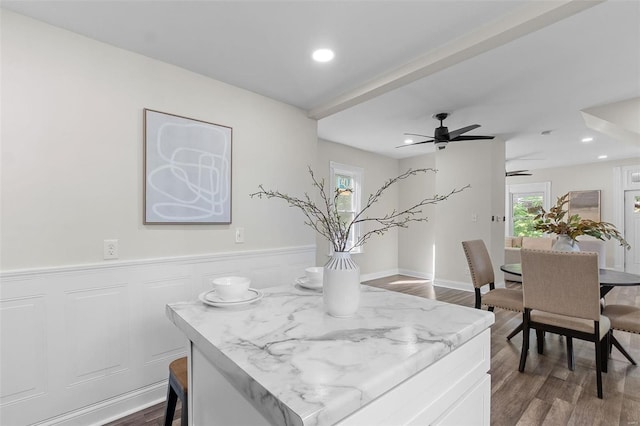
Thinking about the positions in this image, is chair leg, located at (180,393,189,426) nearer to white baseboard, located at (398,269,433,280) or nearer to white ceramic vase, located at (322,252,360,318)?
white ceramic vase, located at (322,252,360,318)

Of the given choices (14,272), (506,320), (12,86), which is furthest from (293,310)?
(506,320)

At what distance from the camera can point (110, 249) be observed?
6.81ft

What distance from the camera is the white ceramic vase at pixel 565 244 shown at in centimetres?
288

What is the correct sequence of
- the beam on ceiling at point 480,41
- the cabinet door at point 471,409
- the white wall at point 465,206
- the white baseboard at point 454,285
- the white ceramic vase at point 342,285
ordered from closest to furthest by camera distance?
the cabinet door at point 471,409, the white ceramic vase at point 342,285, the beam on ceiling at point 480,41, the white wall at point 465,206, the white baseboard at point 454,285

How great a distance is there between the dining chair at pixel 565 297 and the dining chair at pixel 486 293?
30 cm

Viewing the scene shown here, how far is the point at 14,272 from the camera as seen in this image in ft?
5.74

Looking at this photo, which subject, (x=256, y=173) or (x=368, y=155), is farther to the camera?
(x=368, y=155)

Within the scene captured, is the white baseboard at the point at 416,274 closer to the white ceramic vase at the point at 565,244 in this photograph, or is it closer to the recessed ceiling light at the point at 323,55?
the white ceramic vase at the point at 565,244

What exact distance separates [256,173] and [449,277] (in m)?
4.04

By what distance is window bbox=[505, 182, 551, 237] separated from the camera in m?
7.67

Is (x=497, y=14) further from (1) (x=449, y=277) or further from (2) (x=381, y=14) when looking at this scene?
(1) (x=449, y=277)

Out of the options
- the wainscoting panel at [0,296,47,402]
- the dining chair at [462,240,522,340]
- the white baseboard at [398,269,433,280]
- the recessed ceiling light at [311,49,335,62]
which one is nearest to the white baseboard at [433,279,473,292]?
the white baseboard at [398,269,433,280]

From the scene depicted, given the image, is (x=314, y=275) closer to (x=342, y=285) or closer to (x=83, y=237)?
(x=342, y=285)

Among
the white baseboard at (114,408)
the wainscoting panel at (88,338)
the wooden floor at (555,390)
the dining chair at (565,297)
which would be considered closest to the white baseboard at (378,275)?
the wooden floor at (555,390)
